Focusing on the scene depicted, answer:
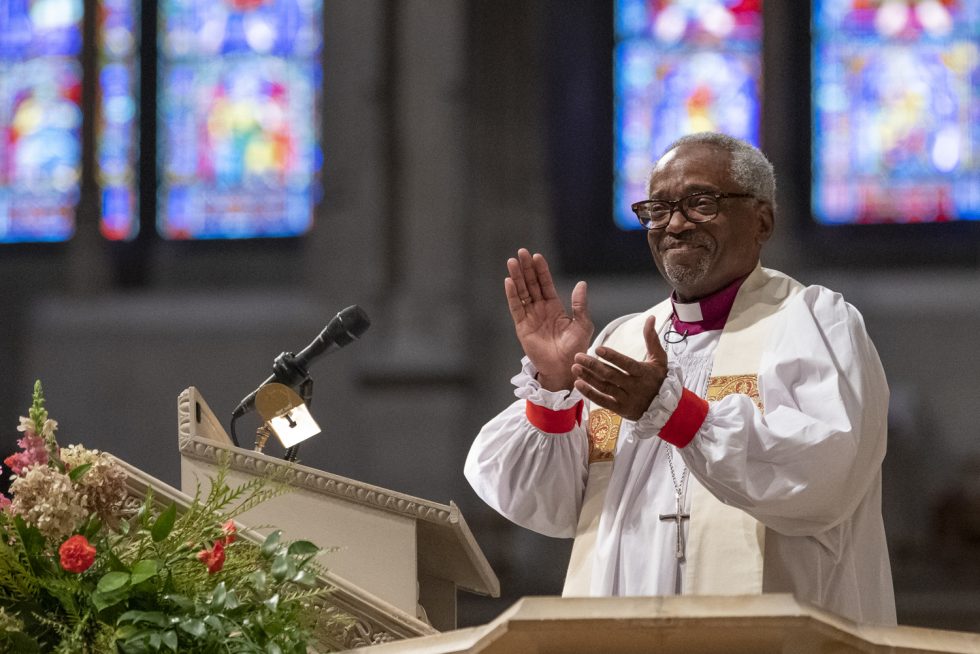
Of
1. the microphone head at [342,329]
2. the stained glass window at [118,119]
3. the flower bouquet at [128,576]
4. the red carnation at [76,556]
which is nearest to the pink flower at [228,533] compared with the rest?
the flower bouquet at [128,576]

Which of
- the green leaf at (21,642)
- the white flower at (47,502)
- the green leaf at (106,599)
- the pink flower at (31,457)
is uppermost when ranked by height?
the pink flower at (31,457)

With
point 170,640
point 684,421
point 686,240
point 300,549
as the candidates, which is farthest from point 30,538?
point 686,240

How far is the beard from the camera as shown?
3.46 metres

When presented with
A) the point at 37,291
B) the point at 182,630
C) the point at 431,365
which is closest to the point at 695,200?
the point at 182,630

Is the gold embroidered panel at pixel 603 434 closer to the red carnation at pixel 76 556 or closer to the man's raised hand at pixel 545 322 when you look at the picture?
the man's raised hand at pixel 545 322

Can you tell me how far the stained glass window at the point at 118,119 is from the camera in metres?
9.45

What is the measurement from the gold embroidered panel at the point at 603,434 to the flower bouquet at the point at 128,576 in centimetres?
113

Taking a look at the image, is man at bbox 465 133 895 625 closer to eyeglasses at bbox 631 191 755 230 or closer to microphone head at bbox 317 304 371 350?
eyeglasses at bbox 631 191 755 230

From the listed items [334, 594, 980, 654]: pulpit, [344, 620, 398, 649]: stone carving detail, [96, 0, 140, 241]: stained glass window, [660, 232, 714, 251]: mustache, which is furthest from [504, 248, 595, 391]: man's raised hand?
[96, 0, 140, 241]: stained glass window

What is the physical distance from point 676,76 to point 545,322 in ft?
19.8

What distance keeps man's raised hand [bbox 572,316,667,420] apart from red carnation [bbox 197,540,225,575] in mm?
796

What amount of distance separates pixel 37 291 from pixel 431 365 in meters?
2.39

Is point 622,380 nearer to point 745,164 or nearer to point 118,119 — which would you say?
point 745,164

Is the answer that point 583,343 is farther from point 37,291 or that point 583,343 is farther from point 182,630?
point 37,291
